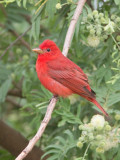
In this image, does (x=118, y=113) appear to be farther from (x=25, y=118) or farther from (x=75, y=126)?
(x=25, y=118)

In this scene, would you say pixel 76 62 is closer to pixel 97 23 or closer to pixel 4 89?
pixel 4 89

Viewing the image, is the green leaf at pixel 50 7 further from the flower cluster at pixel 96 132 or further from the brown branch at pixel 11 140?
the brown branch at pixel 11 140

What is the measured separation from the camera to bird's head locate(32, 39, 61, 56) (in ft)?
15.6

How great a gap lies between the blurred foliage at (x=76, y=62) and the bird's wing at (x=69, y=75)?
0.11m

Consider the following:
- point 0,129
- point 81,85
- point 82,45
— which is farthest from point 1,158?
point 82,45

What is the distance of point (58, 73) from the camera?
4793 mm

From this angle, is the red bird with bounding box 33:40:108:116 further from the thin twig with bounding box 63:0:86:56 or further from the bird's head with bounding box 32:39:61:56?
the thin twig with bounding box 63:0:86:56

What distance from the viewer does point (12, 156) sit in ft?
16.6

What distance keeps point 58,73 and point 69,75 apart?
0.47ft

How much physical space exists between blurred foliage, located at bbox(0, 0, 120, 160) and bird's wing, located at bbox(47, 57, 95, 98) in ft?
0.37

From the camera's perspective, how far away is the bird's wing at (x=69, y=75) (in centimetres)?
452

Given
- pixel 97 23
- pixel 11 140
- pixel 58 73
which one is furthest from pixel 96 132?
pixel 11 140

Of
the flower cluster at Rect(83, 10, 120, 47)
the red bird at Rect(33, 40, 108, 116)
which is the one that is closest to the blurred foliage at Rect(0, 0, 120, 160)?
the flower cluster at Rect(83, 10, 120, 47)

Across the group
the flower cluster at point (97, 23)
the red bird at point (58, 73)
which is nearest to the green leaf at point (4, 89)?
the red bird at point (58, 73)
